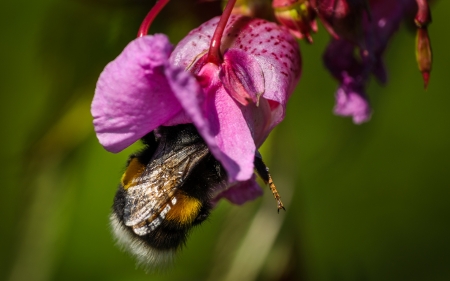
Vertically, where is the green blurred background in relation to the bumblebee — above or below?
below

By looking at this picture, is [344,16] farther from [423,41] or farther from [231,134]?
[231,134]

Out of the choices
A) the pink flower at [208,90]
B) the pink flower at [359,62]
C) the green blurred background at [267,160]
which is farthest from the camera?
the green blurred background at [267,160]

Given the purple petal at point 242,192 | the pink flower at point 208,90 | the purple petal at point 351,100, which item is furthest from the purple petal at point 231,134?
the purple petal at point 351,100

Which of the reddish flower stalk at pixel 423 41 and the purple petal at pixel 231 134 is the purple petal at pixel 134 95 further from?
the reddish flower stalk at pixel 423 41

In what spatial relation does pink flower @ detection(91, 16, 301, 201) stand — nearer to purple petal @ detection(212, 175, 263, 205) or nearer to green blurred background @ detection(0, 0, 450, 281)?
purple petal @ detection(212, 175, 263, 205)

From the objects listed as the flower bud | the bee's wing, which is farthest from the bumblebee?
the flower bud

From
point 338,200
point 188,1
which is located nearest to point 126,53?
point 188,1

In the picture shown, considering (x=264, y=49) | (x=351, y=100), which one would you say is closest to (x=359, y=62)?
(x=351, y=100)
